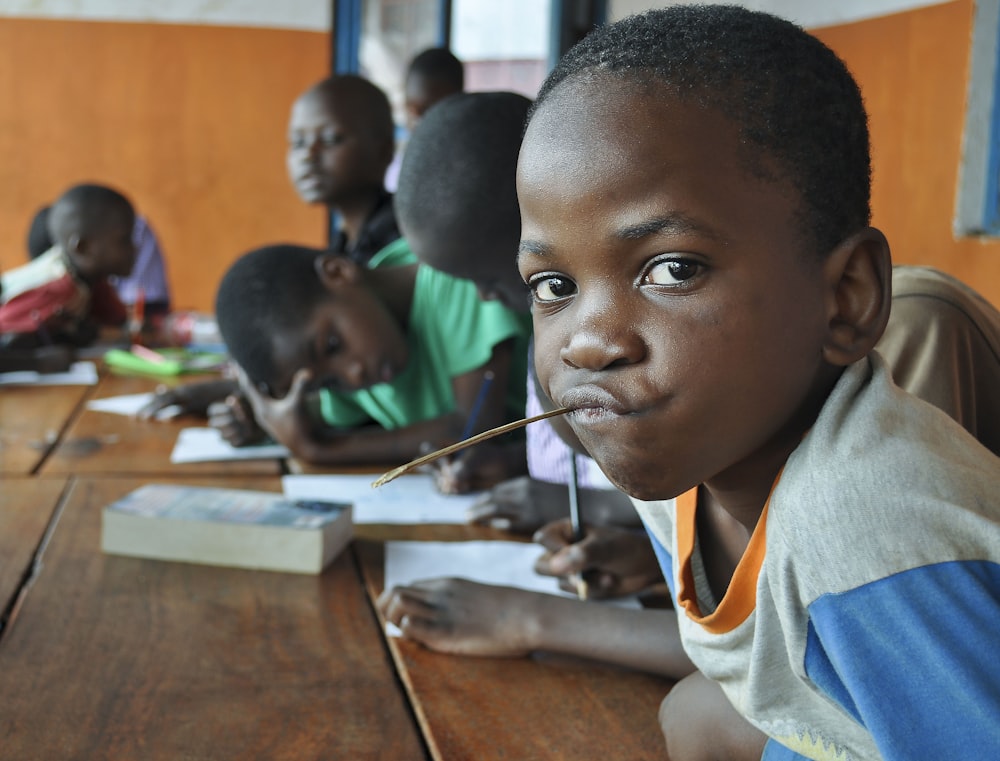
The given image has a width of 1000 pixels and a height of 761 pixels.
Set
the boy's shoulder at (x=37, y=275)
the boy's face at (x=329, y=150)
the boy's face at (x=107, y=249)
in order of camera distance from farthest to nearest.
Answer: the boy's face at (x=107, y=249)
the boy's shoulder at (x=37, y=275)
the boy's face at (x=329, y=150)

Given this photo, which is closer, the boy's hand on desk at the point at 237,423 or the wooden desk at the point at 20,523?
the wooden desk at the point at 20,523

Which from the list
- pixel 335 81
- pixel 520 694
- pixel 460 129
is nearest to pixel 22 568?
pixel 520 694

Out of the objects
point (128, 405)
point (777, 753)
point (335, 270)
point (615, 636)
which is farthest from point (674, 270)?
point (128, 405)

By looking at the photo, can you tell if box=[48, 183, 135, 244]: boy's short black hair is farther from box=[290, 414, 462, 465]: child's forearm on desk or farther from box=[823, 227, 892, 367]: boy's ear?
box=[823, 227, 892, 367]: boy's ear

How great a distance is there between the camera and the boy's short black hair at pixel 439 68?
11.0ft

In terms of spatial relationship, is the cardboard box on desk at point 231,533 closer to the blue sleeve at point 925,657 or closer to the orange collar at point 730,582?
the orange collar at point 730,582

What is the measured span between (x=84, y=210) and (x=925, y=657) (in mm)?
3356

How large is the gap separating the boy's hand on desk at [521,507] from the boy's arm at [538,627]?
318 millimetres

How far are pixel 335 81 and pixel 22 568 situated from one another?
6.31 feet

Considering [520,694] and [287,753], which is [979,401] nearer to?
[520,694]

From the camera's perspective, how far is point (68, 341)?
3.03 meters

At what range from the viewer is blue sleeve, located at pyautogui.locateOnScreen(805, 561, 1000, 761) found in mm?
440

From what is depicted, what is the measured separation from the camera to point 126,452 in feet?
5.59

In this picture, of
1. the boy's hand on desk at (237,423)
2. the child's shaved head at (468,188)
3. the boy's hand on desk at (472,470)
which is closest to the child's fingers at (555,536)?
the boy's hand on desk at (472,470)
